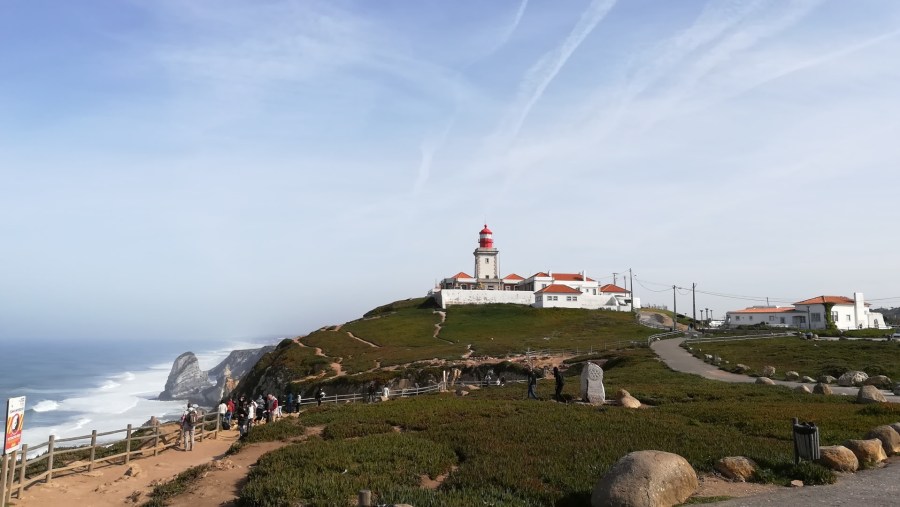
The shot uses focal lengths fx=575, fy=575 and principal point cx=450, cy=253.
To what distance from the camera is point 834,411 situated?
82.9ft

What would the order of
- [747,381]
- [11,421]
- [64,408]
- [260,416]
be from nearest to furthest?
[11,421] → [260,416] → [747,381] → [64,408]

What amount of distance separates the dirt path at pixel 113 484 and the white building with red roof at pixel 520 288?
9611 centimetres

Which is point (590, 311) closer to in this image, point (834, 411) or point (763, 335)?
point (763, 335)

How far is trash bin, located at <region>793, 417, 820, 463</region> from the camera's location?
1603 centimetres

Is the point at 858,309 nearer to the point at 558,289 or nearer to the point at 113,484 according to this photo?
the point at 558,289

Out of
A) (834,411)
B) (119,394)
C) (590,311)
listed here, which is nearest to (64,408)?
(119,394)

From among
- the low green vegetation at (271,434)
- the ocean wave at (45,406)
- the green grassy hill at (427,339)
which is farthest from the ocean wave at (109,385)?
the low green vegetation at (271,434)

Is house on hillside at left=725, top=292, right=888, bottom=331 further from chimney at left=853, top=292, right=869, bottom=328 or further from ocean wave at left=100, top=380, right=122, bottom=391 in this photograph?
ocean wave at left=100, top=380, right=122, bottom=391

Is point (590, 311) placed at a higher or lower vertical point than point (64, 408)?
higher

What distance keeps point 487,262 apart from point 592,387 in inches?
4109

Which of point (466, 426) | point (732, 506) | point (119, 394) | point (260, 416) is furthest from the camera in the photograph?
point (119, 394)

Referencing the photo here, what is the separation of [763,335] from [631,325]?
22.1 metres

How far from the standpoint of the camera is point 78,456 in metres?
27.1

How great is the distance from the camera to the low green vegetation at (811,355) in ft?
148
